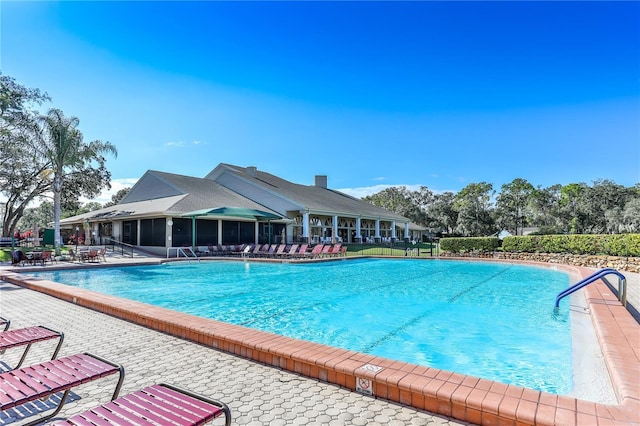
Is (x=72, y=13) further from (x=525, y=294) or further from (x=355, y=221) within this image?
(x=355, y=221)

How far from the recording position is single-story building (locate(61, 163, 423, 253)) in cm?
2281

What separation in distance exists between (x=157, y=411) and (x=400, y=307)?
23.7 feet

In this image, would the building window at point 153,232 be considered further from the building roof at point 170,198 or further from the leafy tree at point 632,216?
the leafy tree at point 632,216

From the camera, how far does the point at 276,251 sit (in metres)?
22.0

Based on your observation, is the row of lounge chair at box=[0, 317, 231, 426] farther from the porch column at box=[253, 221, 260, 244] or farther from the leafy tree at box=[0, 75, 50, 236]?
the leafy tree at box=[0, 75, 50, 236]

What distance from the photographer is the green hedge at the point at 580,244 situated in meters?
14.3

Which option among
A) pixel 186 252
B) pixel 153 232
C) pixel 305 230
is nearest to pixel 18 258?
pixel 153 232

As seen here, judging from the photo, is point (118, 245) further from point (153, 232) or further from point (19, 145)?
point (19, 145)

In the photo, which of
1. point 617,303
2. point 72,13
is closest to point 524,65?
point 617,303

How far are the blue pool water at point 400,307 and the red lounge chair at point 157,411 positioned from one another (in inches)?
153

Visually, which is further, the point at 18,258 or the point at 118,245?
the point at 118,245

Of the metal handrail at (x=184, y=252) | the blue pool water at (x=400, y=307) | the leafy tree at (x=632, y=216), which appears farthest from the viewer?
the leafy tree at (x=632, y=216)

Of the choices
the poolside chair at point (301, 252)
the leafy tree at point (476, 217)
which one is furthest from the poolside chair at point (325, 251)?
the leafy tree at point (476, 217)

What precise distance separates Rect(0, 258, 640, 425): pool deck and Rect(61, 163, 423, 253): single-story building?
16.8 m
